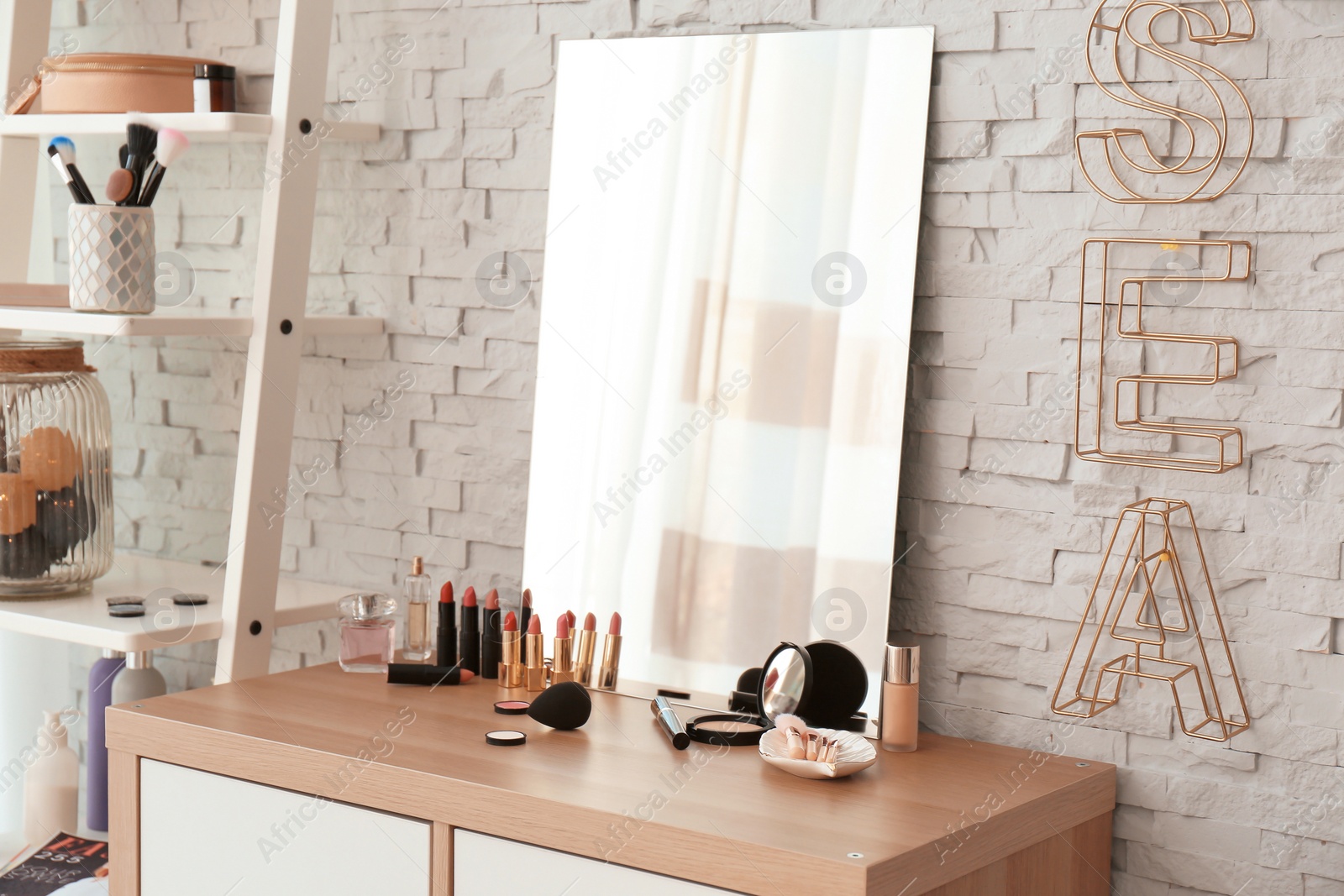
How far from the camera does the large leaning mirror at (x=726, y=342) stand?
151cm

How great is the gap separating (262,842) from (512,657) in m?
0.38

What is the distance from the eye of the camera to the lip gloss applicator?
5.44 feet

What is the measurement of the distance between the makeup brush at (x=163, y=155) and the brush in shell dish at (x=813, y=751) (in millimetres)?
993

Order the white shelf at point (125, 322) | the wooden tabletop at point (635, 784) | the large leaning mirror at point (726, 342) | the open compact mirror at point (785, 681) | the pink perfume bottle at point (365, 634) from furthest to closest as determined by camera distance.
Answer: the pink perfume bottle at point (365, 634) → the white shelf at point (125, 322) → the large leaning mirror at point (726, 342) → the open compact mirror at point (785, 681) → the wooden tabletop at point (635, 784)

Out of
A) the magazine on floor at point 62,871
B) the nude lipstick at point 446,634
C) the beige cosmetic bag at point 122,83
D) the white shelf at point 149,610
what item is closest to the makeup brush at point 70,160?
the beige cosmetic bag at point 122,83

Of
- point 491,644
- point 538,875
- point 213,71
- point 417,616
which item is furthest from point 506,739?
point 213,71

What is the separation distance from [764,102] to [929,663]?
0.69 metres

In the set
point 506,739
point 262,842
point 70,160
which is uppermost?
point 70,160

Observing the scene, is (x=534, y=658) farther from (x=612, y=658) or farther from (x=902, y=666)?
(x=902, y=666)

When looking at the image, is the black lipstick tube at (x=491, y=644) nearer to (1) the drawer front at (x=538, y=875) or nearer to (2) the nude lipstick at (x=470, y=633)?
(2) the nude lipstick at (x=470, y=633)

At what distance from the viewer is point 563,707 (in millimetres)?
1455

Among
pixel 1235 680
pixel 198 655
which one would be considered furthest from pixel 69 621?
pixel 1235 680

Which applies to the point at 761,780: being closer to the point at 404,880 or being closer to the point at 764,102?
the point at 404,880

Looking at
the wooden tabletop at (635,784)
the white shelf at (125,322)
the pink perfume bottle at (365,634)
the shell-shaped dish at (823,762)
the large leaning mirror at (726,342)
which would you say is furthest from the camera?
the pink perfume bottle at (365,634)
